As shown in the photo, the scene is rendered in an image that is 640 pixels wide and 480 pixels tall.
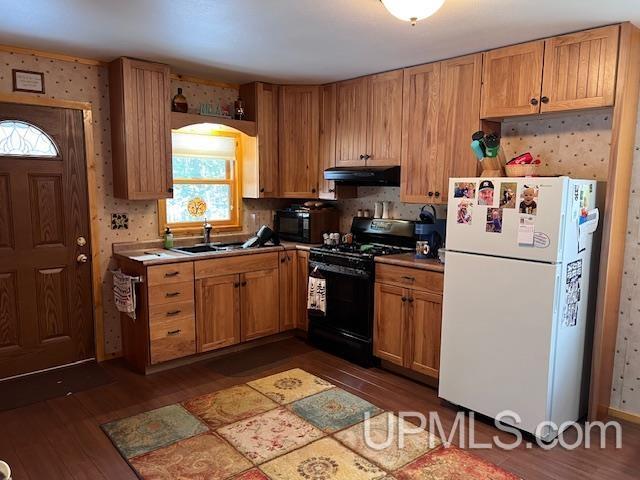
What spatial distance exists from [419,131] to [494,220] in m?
1.17

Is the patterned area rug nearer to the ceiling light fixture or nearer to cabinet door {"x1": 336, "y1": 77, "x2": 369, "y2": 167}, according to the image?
cabinet door {"x1": 336, "y1": 77, "x2": 369, "y2": 167}

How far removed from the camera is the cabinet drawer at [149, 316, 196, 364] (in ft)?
11.4

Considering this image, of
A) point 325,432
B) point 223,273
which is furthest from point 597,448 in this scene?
point 223,273

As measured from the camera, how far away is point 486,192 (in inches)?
107

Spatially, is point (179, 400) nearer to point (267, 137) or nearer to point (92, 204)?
point (92, 204)

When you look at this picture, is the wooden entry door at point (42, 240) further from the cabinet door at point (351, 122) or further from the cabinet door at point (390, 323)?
the cabinet door at point (390, 323)

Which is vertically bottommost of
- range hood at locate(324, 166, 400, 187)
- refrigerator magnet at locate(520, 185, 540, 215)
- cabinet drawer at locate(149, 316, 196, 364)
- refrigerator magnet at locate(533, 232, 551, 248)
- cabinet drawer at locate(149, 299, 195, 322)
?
cabinet drawer at locate(149, 316, 196, 364)

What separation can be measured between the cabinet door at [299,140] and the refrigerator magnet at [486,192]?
196 centimetres

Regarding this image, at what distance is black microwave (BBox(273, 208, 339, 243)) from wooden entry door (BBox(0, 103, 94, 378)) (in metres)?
1.76

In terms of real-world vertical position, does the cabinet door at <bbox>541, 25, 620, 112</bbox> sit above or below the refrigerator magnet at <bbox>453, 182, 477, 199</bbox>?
above

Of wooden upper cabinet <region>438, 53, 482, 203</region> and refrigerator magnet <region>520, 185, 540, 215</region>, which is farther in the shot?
wooden upper cabinet <region>438, 53, 482, 203</region>

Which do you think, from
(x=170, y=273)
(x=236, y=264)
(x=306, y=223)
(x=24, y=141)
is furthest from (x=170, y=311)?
(x=24, y=141)

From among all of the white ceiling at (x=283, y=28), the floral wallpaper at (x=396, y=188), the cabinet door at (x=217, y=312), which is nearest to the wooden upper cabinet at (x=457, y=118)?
the white ceiling at (x=283, y=28)

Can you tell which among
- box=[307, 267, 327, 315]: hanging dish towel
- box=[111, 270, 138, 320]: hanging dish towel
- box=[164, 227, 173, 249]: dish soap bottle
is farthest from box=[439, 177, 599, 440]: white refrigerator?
box=[164, 227, 173, 249]: dish soap bottle
